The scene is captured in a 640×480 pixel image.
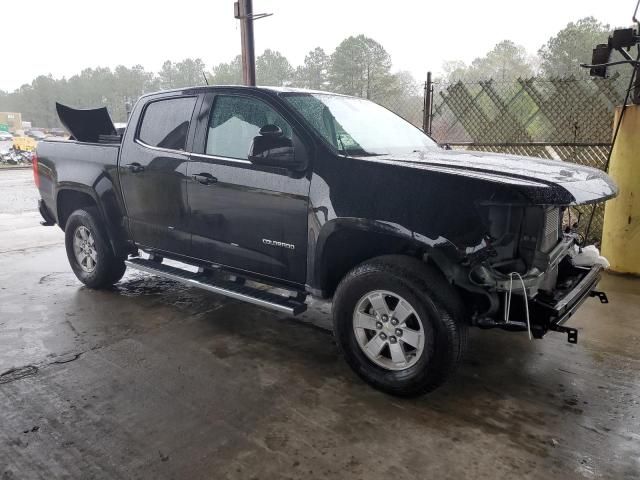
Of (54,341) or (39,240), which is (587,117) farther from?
(39,240)

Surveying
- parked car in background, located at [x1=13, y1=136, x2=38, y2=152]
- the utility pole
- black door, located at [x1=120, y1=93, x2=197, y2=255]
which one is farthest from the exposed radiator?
parked car in background, located at [x1=13, y1=136, x2=38, y2=152]

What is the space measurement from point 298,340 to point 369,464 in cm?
151

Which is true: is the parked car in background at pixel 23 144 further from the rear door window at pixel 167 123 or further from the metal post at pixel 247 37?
the rear door window at pixel 167 123

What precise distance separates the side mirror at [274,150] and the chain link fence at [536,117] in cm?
409

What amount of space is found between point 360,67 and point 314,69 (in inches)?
185

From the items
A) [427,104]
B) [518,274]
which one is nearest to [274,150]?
[518,274]

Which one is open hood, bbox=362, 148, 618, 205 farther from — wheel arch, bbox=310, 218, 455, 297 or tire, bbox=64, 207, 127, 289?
tire, bbox=64, 207, 127, 289

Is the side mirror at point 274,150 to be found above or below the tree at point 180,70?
below

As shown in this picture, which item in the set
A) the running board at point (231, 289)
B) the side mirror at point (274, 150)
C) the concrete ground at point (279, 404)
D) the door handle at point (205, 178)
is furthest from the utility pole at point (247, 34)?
the side mirror at point (274, 150)

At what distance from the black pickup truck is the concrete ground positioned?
1.19 ft

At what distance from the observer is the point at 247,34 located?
766 cm

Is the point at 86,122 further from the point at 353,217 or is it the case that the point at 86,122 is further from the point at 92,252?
the point at 353,217

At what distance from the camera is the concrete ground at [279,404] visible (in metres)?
2.30

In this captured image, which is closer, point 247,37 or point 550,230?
point 550,230
